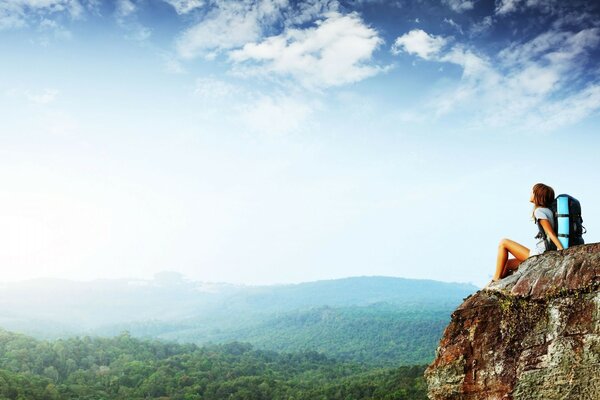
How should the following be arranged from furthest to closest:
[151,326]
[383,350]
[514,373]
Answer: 1. [151,326]
2. [383,350]
3. [514,373]

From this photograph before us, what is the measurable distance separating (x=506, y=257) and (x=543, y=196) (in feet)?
3.17

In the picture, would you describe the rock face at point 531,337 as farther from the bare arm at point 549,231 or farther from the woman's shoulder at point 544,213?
the woman's shoulder at point 544,213

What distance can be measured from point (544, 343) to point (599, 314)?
0.68 metres

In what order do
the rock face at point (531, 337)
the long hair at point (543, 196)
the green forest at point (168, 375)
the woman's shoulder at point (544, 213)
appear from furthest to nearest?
the green forest at point (168, 375) < the long hair at point (543, 196) < the woman's shoulder at point (544, 213) < the rock face at point (531, 337)

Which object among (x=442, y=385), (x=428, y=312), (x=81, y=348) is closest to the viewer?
(x=442, y=385)

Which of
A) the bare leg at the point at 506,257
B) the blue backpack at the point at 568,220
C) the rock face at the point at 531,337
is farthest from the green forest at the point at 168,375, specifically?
the blue backpack at the point at 568,220

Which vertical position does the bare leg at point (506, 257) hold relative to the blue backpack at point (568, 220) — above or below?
below

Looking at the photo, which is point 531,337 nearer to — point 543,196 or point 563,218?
point 563,218

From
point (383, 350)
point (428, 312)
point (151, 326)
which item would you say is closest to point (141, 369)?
point (383, 350)

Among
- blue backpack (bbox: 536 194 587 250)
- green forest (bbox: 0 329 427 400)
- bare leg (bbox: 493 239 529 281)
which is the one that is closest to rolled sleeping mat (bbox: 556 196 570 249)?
blue backpack (bbox: 536 194 587 250)

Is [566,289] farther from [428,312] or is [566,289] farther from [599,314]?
[428,312]

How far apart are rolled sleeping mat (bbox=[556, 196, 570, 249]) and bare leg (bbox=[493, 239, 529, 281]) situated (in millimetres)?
486

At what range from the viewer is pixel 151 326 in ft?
625

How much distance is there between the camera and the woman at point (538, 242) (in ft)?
19.1
